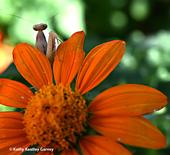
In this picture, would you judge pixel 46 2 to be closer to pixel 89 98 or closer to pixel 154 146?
pixel 89 98

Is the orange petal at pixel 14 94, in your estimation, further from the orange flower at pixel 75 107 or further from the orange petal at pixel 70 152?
the orange petal at pixel 70 152

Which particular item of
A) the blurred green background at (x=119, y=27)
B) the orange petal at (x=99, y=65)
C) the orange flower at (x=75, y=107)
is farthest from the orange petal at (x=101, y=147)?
the blurred green background at (x=119, y=27)

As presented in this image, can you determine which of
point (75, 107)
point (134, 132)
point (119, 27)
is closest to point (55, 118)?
point (75, 107)

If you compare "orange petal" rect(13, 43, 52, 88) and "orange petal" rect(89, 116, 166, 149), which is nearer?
"orange petal" rect(89, 116, 166, 149)

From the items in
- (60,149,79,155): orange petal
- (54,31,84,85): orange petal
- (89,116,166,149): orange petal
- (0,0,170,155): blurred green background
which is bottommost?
(0,0,170,155): blurred green background

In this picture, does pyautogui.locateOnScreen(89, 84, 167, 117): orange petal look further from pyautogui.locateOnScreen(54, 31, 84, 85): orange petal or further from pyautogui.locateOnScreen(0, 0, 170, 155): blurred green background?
pyautogui.locateOnScreen(0, 0, 170, 155): blurred green background

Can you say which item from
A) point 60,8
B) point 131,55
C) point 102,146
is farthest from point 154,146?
point 60,8

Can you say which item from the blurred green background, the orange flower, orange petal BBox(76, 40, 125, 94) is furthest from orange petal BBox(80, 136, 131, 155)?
the blurred green background

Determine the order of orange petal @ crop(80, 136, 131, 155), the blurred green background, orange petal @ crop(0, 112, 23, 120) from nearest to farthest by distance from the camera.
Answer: orange petal @ crop(80, 136, 131, 155)
orange petal @ crop(0, 112, 23, 120)
the blurred green background

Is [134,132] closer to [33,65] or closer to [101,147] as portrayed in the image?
[101,147]
